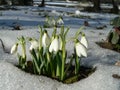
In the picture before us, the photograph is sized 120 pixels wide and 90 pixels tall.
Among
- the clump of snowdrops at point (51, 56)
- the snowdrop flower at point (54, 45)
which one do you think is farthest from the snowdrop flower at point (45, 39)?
the snowdrop flower at point (54, 45)

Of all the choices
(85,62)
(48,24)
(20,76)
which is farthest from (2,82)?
(48,24)

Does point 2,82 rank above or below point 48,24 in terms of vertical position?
above

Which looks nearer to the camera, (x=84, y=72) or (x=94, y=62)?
(x=84, y=72)

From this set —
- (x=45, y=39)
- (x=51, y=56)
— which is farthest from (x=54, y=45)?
(x=51, y=56)

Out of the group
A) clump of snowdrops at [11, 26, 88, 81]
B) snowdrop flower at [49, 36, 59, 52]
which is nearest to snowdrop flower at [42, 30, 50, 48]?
clump of snowdrops at [11, 26, 88, 81]

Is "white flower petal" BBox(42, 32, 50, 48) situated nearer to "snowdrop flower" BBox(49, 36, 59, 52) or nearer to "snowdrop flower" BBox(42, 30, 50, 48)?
"snowdrop flower" BBox(42, 30, 50, 48)

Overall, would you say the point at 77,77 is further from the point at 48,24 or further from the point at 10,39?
the point at 48,24

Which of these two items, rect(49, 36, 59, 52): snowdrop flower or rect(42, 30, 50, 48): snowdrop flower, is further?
rect(42, 30, 50, 48): snowdrop flower

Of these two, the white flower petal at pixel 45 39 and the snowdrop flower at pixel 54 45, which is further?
the white flower petal at pixel 45 39

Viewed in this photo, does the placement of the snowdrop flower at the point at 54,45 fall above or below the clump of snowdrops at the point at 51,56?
above

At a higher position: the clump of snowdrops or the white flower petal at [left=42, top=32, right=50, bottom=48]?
the white flower petal at [left=42, top=32, right=50, bottom=48]

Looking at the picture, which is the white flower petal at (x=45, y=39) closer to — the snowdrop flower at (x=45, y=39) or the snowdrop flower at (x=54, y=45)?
the snowdrop flower at (x=45, y=39)
